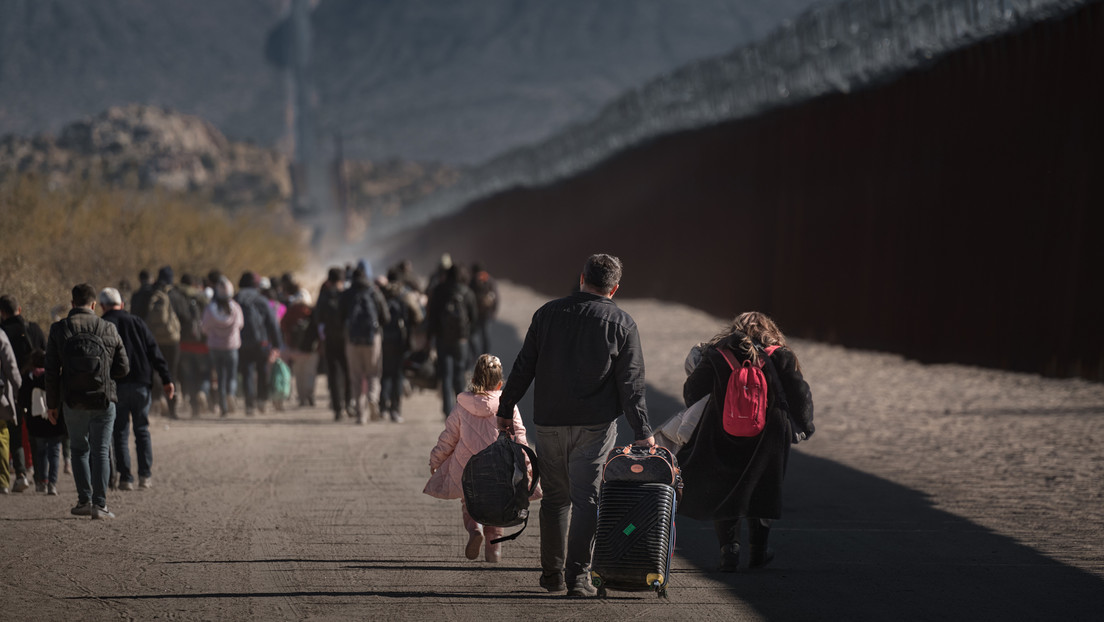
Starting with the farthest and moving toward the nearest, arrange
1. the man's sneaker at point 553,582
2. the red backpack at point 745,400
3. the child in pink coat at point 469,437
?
the child in pink coat at point 469,437 → the red backpack at point 745,400 → the man's sneaker at point 553,582

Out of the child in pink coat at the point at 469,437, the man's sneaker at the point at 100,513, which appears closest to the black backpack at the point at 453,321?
the man's sneaker at the point at 100,513

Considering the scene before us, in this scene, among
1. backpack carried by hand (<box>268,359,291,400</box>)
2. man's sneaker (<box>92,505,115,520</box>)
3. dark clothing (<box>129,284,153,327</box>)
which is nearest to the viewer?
man's sneaker (<box>92,505,115,520</box>)

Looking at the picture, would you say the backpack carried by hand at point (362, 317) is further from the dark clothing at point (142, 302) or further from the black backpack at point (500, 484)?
the black backpack at point (500, 484)

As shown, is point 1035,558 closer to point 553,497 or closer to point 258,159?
point 553,497

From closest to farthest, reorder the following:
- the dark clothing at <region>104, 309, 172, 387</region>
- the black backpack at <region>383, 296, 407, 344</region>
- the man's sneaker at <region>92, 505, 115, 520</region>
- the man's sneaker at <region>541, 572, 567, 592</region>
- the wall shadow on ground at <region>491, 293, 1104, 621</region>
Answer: the wall shadow on ground at <region>491, 293, 1104, 621</region>, the man's sneaker at <region>541, 572, 567, 592</region>, the man's sneaker at <region>92, 505, 115, 520</region>, the dark clothing at <region>104, 309, 172, 387</region>, the black backpack at <region>383, 296, 407, 344</region>

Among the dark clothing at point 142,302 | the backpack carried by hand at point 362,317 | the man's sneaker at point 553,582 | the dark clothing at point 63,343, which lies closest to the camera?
the man's sneaker at point 553,582

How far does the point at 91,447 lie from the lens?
8461mm

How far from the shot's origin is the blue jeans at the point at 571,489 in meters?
6.25

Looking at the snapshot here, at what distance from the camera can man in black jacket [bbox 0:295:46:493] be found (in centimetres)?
933

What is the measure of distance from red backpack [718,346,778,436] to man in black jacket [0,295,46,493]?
5449mm

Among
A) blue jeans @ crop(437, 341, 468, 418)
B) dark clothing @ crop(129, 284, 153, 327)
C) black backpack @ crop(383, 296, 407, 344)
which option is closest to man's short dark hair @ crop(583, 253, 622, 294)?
blue jeans @ crop(437, 341, 468, 418)

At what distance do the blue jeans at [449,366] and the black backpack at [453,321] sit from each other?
0.09 meters

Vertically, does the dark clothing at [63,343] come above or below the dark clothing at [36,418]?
above

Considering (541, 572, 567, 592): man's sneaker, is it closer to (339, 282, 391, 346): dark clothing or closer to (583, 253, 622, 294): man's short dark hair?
(583, 253, 622, 294): man's short dark hair
